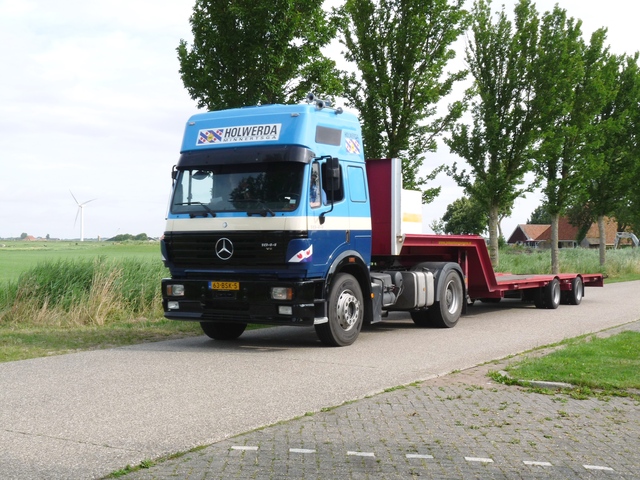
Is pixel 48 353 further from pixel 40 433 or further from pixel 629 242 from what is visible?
pixel 629 242

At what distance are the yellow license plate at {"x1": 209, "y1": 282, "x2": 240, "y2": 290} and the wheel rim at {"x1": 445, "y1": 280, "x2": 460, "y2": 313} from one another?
5.01 m

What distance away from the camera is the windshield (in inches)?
404

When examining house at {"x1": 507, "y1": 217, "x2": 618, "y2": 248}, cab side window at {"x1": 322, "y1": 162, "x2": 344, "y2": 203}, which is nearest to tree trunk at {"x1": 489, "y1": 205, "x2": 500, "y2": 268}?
cab side window at {"x1": 322, "y1": 162, "x2": 344, "y2": 203}

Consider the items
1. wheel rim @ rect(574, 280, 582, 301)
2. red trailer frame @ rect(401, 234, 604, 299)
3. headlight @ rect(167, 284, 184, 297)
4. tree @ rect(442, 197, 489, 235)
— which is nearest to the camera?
headlight @ rect(167, 284, 184, 297)

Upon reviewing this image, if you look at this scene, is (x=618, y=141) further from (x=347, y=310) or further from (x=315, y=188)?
(x=315, y=188)

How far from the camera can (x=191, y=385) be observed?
782 centimetres

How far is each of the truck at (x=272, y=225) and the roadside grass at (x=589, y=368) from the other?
2.91 meters

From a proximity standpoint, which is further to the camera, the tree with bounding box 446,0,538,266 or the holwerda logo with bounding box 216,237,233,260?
the tree with bounding box 446,0,538,266

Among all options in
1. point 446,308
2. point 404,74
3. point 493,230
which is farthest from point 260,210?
point 493,230

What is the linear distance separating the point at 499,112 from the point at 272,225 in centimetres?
1525

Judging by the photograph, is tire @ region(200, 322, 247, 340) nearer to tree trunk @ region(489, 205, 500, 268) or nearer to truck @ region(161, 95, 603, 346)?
truck @ region(161, 95, 603, 346)

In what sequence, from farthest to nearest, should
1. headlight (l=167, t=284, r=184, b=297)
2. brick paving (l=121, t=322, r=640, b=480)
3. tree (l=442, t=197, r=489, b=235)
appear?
tree (l=442, t=197, r=489, b=235) → headlight (l=167, t=284, r=184, b=297) → brick paving (l=121, t=322, r=640, b=480)

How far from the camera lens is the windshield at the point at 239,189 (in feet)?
33.7

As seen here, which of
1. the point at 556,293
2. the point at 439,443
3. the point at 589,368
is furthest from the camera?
the point at 556,293
